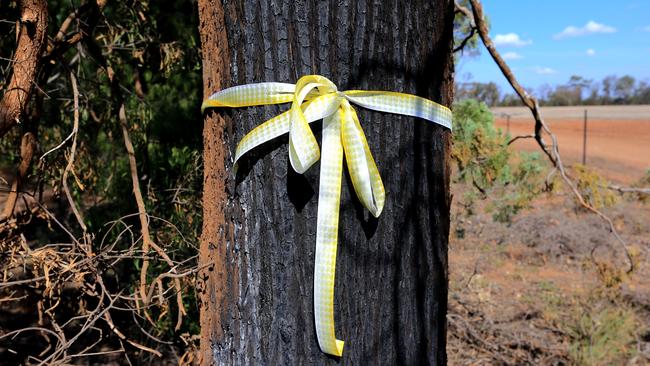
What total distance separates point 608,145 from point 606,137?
395 cm

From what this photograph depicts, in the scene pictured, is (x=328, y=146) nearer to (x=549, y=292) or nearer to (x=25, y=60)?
(x=25, y=60)

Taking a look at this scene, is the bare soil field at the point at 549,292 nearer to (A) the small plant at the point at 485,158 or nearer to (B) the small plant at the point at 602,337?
(B) the small plant at the point at 602,337

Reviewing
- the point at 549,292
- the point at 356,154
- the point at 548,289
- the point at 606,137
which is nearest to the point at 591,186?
the point at 356,154

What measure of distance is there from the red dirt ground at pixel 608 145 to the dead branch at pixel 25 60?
10028 mm

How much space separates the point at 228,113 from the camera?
1.36 metres

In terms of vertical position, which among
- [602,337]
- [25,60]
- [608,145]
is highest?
[25,60]

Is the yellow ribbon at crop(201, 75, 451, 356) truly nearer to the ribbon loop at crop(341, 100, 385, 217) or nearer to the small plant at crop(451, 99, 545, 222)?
the ribbon loop at crop(341, 100, 385, 217)

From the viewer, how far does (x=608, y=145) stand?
2350cm

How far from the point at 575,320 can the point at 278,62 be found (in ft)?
13.7

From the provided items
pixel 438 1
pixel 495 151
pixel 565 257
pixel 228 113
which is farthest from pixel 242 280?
pixel 565 257

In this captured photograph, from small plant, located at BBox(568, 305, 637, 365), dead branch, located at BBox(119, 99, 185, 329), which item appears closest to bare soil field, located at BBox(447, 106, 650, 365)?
small plant, located at BBox(568, 305, 637, 365)

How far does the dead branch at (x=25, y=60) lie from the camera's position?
6.25 feet

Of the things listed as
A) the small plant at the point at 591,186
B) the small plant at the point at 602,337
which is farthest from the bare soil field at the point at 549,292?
the small plant at the point at 591,186

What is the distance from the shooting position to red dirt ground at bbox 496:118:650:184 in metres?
16.1
